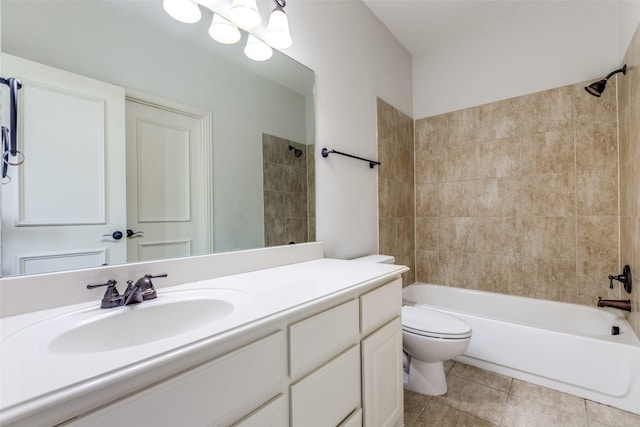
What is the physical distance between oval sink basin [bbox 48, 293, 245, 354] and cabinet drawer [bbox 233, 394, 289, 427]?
0.90ft

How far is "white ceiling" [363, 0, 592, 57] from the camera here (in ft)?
6.94

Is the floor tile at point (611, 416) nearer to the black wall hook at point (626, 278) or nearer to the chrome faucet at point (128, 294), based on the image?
the black wall hook at point (626, 278)

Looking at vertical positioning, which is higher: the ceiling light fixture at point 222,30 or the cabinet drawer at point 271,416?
Answer: the ceiling light fixture at point 222,30

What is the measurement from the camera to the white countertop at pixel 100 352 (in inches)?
16.2

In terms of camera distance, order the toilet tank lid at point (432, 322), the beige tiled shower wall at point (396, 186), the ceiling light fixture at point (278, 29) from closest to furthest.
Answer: the ceiling light fixture at point (278, 29), the toilet tank lid at point (432, 322), the beige tiled shower wall at point (396, 186)

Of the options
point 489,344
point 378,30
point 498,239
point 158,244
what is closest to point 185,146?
point 158,244

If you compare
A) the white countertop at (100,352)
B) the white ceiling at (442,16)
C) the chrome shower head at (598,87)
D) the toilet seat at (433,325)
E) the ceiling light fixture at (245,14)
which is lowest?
the toilet seat at (433,325)

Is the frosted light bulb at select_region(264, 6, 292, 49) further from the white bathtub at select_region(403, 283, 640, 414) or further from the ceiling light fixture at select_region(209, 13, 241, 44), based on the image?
the white bathtub at select_region(403, 283, 640, 414)

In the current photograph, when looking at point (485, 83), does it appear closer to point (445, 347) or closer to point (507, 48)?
point (507, 48)

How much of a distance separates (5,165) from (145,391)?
0.76 meters

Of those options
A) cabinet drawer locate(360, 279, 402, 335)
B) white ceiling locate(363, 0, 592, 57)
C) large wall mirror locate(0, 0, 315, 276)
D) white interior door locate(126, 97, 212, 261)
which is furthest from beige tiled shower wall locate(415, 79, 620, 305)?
white interior door locate(126, 97, 212, 261)

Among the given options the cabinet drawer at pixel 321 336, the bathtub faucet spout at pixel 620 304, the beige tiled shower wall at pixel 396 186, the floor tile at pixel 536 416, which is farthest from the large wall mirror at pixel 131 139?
the bathtub faucet spout at pixel 620 304

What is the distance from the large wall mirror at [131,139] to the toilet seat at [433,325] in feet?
3.04

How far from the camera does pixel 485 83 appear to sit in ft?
7.97
